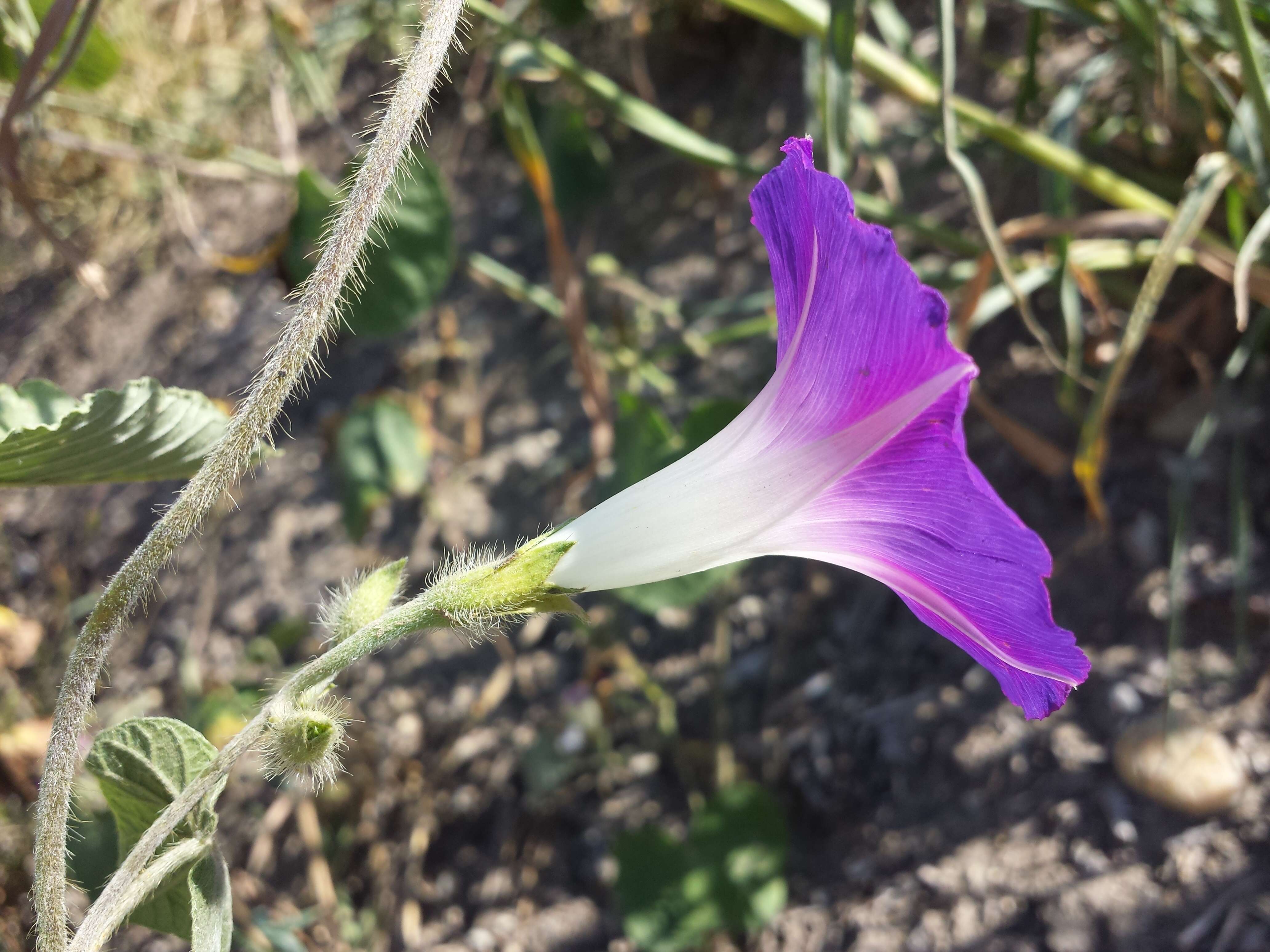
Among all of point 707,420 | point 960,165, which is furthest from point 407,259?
point 960,165

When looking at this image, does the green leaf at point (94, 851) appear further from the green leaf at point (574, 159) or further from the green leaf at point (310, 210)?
the green leaf at point (574, 159)

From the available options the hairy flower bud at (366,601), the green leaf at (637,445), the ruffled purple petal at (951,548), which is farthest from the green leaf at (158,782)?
the green leaf at (637,445)

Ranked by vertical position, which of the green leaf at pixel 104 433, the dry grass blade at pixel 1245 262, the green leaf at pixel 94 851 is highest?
the green leaf at pixel 104 433

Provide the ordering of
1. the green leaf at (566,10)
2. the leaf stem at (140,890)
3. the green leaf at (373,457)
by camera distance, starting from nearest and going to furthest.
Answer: the leaf stem at (140,890)
the green leaf at (566,10)
the green leaf at (373,457)

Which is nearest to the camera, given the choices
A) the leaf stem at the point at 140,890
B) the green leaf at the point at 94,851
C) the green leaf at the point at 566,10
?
Result: the leaf stem at the point at 140,890

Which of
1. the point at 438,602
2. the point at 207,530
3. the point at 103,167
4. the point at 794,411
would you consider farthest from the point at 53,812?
the point at 103,167

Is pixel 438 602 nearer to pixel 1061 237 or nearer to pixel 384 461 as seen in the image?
pixel 1061 237
